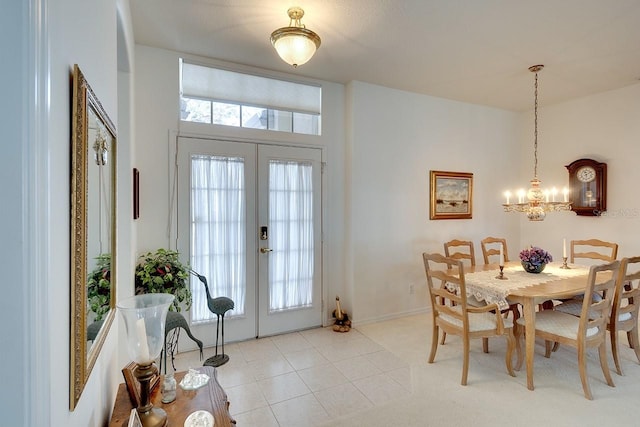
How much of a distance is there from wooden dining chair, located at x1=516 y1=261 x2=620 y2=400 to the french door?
2248mm

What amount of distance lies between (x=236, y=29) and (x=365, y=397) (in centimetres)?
317

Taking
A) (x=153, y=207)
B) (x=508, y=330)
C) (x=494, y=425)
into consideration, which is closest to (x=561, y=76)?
(x=508, y=330)

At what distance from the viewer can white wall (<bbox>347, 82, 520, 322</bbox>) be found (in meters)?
4.00

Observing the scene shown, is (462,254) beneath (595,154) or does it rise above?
beneath

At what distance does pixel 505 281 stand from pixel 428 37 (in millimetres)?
2286

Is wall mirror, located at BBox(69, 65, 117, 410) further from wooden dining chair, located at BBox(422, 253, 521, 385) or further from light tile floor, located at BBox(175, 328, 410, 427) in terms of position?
wooden dining chair, located at BBox(422, 253, 521, 385)

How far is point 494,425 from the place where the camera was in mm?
2154

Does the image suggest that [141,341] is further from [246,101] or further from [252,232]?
[246,101]

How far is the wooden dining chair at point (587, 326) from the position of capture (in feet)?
8.07

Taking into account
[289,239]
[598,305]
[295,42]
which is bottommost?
[598,305]

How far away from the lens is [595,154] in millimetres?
4320

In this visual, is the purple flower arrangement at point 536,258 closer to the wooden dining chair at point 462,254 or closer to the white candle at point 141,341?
the wooden dining chair at point 462,254

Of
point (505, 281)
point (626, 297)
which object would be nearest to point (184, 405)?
point (505, 281)

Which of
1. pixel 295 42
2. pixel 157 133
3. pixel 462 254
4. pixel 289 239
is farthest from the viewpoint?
pixel 462 254
